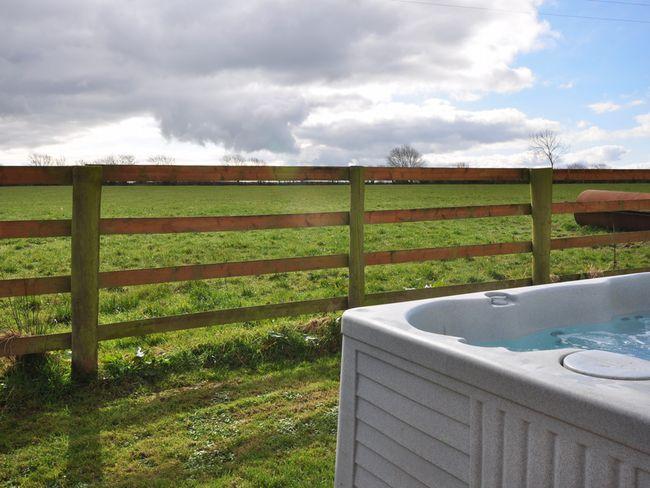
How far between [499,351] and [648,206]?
470 cm

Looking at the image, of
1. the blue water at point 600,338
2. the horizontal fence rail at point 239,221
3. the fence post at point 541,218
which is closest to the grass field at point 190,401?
the horizontal fence rail at point 239,221

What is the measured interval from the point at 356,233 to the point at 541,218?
1.69 m

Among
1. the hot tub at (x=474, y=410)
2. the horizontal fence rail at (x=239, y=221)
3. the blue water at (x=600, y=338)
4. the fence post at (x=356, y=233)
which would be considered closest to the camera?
the hot tub at (x=474, y=410)

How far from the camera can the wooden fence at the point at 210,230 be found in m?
3.24

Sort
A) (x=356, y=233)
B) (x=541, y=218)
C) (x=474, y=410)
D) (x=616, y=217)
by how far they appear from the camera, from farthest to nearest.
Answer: (x=616, y=217)
(x=541, y=218)
(x=356, y=233)
(x=474, y=410)

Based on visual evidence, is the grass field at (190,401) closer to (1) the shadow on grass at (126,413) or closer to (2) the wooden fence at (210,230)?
(1) the shadow on grass at (126,413)

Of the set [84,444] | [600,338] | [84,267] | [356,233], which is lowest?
[84,444]

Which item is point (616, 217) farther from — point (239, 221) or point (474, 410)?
point (474, 410)

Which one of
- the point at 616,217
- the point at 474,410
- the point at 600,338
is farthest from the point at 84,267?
the point at 616,217

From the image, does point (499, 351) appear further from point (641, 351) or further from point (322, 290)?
point (322, 290)

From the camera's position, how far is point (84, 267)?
10.7ft

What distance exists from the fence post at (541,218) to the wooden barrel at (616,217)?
353cm

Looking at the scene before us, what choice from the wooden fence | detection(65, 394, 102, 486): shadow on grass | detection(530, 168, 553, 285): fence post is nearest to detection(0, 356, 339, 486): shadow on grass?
detection(65, 394, 102, 486): shadow on grass

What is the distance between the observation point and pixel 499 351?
1647 mm
